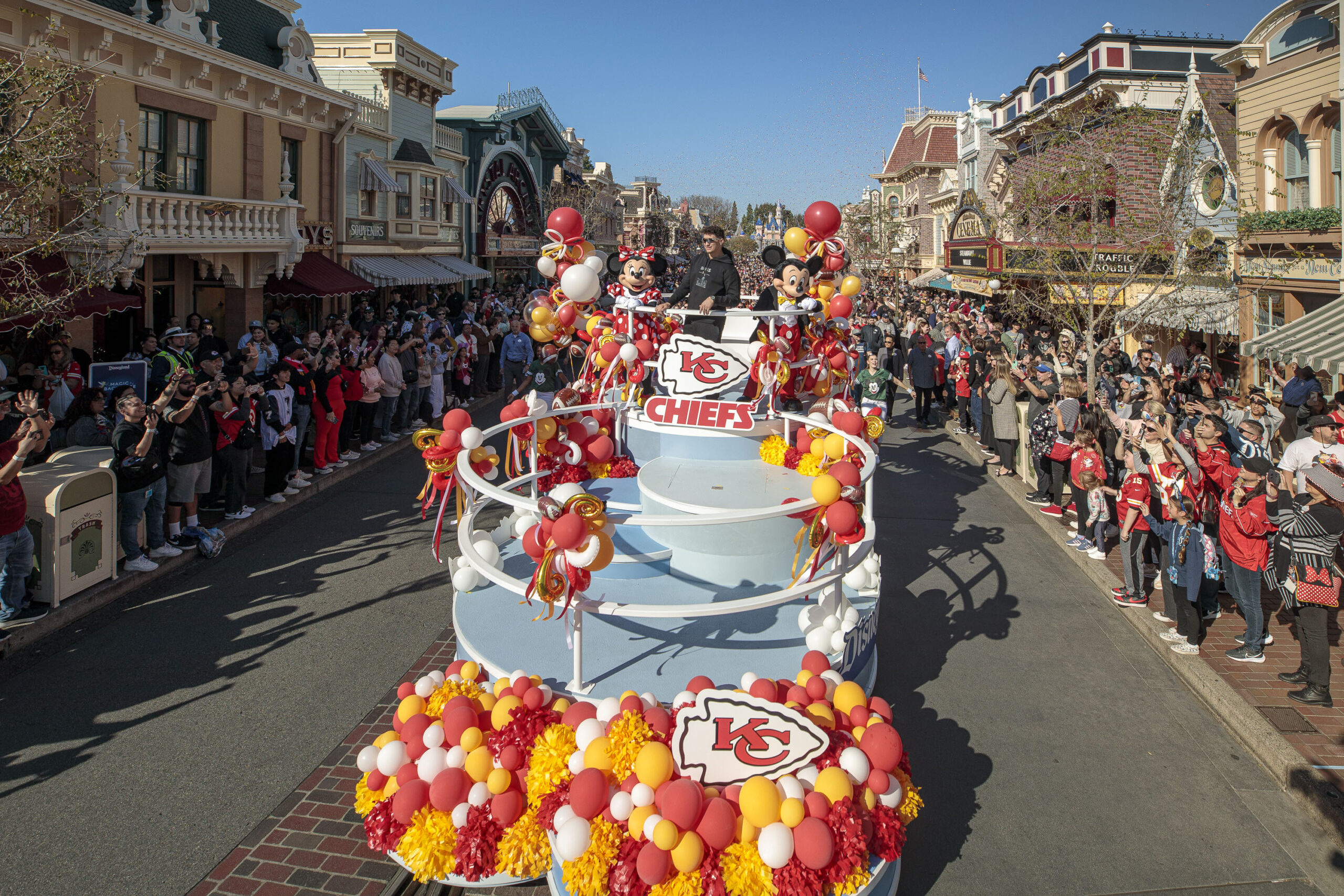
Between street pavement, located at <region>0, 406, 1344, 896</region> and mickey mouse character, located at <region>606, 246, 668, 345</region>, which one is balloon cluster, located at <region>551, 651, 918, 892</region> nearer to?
street pavement, located at <region>0, 406, 1344, 896</region>

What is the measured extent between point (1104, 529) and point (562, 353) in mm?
11674

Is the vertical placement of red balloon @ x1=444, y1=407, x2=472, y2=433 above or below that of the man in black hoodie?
below

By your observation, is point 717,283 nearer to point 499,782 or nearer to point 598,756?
point 598,756

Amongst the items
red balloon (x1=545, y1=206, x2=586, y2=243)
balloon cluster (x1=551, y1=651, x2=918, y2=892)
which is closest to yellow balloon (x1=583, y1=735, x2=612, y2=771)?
balloon cluster (x1=551, y1=651, x2=918, y2=892)

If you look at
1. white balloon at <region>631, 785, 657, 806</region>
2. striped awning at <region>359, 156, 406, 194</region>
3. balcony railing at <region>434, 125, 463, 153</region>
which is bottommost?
white balloon at <region>631, 785, 657, 806</region>

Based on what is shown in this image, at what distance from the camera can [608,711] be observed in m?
4.27

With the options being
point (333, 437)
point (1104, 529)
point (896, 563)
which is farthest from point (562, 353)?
point (1104, 529)

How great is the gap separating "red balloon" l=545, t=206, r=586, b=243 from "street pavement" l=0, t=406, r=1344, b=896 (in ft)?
12.4

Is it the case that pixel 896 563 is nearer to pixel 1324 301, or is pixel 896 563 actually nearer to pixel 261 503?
pixel 261 503

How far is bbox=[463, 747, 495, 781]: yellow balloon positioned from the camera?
162 inches

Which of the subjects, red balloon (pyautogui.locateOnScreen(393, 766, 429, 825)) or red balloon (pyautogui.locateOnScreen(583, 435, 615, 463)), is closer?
red balloon (pyautogui.locateOnScreen(393, 766, 429, 825))

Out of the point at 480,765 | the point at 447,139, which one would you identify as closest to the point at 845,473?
the point at 480,765

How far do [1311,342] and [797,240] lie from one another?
29.9ft

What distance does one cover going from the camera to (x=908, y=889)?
4340mm
